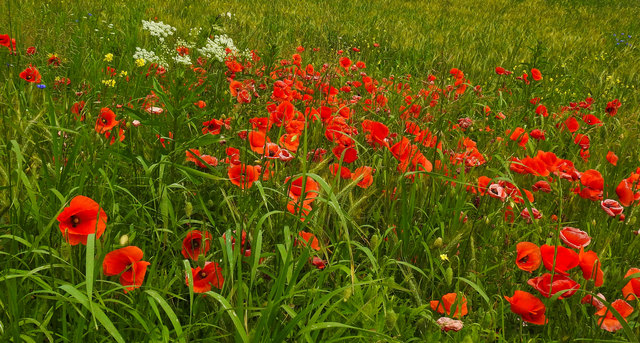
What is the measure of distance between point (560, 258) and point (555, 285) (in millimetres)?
68

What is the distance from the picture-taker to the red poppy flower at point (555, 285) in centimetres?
122

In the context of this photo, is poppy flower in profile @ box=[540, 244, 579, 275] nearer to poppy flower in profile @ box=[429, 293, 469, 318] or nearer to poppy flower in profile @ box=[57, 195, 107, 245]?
poppy flower in profile @ box=[429, 293, 469, 318]

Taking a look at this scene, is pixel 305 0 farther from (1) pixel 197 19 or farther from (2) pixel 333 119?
(2) pixel 333 119

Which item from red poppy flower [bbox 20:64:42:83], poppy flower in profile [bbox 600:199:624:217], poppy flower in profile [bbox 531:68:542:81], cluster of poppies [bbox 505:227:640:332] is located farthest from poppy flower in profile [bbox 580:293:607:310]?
red poppy flower [bbox 20:64:42:83]

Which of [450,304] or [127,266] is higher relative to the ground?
[127,266]

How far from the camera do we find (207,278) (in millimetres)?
1252

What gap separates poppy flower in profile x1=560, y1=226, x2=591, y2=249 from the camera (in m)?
1.30

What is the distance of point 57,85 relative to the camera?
238 centimetres

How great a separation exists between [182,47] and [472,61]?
273 centimetres

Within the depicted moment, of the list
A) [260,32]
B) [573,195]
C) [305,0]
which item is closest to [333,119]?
[573,195]

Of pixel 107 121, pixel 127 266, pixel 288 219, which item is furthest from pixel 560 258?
pixel 107 121

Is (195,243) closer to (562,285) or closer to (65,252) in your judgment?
(65,252)

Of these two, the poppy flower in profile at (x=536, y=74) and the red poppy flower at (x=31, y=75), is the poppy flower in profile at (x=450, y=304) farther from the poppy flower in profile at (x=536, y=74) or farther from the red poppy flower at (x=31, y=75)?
Result: the poppy flower in profile at (x=536, y=74)

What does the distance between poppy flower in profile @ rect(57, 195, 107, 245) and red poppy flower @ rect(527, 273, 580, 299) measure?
104cm
